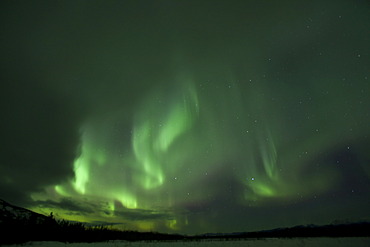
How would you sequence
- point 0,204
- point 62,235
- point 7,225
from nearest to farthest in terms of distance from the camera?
point 7,225 < point 0,204 < point 62,235

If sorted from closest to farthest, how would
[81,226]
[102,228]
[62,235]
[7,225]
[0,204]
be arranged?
[7,225], [0,204], [62,235], [81,226], [102,228]

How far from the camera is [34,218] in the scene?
224 ft

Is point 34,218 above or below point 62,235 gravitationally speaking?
above

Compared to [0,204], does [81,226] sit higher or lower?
lower

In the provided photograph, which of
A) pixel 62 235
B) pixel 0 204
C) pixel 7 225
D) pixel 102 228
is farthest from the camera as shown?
pixel 102 228

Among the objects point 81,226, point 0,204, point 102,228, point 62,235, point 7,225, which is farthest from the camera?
point 102,228

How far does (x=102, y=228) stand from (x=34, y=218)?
44326 mm

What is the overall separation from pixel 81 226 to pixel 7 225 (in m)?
47.9

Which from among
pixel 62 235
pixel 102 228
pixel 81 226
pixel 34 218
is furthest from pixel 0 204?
pixel 102 228

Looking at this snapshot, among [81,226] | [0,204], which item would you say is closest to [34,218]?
[0,204]

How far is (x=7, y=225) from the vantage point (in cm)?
5447

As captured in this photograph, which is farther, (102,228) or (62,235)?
(102,228)

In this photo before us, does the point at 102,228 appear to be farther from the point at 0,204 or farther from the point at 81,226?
the point at 0,204

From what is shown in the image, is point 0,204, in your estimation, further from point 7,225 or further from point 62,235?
point 62,235
